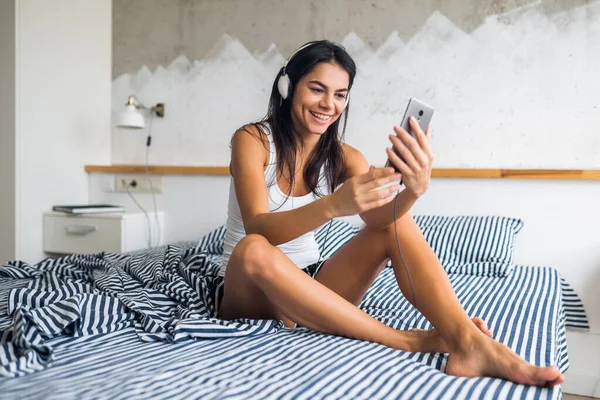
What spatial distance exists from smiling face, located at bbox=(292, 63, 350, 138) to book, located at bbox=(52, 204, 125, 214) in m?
1.65

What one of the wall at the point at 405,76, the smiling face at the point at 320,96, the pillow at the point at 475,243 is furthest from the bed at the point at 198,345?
the wall at the point at 405,76

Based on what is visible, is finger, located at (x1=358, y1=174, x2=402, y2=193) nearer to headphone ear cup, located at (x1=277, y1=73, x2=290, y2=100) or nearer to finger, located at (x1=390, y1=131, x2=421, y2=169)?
finger, located at (x1=390, y1=131, x2=421, y2=169)

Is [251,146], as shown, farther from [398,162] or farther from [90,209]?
[90,209]

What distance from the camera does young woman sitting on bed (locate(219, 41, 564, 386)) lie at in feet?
3.52

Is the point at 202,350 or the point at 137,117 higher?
the point at 137,117

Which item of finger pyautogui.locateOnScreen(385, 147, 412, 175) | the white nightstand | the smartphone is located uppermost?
the smartphone

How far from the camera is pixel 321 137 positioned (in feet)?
4.93

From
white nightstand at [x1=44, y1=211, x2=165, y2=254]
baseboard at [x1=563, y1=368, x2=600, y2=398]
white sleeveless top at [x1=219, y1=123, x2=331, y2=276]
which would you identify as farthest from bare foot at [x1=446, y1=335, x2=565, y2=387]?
white nightstand at [x1=44, y1=211, x2=165, y2=254]

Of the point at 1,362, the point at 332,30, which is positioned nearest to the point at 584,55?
the point at 332,30

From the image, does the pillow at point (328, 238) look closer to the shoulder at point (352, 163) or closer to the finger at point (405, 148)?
the shoulder at point (352, 163)

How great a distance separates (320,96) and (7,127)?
1.82m

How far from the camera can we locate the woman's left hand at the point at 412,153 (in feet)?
3.48

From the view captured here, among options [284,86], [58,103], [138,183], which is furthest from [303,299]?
[58,103]

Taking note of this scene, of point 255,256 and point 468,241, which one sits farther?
point 468,241
